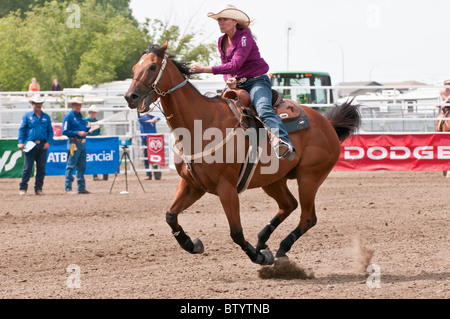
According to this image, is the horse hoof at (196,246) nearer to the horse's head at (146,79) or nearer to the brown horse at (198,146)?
the brown horse at (198,146)

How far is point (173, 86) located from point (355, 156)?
38.8 feet

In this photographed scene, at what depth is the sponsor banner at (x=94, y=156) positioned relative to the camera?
17.1m

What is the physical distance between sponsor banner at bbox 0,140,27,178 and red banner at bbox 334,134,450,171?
7783 mm

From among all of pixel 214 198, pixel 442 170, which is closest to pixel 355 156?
pixel 442 170

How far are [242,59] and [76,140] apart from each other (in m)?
9.17

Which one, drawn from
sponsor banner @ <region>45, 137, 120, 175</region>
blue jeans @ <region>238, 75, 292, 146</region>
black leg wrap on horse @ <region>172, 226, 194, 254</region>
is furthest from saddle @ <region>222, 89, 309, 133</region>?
sponsor banner @ <region>45, 137, 120, 175</region>

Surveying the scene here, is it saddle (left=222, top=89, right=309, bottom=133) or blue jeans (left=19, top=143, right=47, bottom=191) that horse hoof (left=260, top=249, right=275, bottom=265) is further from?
blue jeans (left=19, top=143, right=47, bottom=191)

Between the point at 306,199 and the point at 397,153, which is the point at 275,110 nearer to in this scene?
the point at 306,199

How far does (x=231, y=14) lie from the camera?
6977 millimetres

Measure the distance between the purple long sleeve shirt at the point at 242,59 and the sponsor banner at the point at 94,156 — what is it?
1012cm

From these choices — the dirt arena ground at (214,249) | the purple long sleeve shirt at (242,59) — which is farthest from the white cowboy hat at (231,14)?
the dirt arena ground at (214,249)

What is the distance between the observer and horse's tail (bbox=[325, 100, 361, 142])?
8377mm

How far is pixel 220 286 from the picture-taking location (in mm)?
6246
